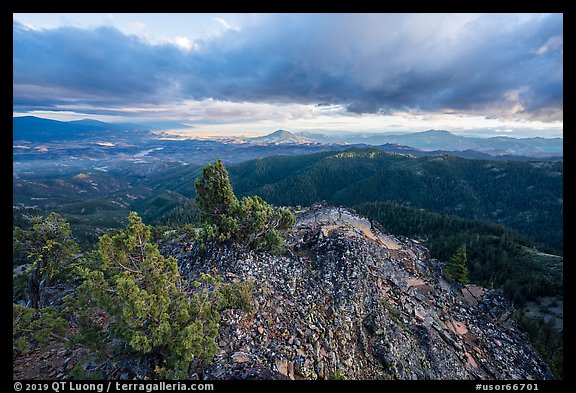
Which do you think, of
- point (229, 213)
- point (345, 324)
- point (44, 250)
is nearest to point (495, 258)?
point (345, 324)

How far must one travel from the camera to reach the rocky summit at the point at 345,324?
1670cm

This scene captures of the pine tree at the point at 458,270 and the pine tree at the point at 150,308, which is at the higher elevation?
the pine tree at the point at 150,308

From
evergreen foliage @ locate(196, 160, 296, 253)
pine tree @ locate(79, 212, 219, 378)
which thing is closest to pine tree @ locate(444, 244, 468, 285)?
evergreen foliage @ locate(196, 160, 296, 253)

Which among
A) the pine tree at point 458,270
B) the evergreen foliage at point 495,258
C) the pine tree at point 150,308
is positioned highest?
the pine tree at point 150,308

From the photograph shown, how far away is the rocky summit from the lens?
658 inches

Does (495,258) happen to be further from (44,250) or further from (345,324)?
(44,250)

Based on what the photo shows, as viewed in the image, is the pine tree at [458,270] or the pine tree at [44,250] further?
the pine tree at [458,270]

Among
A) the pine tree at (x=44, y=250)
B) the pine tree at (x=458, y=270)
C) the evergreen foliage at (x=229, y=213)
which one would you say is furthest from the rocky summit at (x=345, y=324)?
the pine tree at (x=44, y=250)

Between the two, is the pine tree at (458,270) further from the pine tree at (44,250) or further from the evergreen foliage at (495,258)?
the pine tree at (44,250)

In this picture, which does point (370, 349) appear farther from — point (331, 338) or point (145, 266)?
point (145, 266)

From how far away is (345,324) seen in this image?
21.6m
